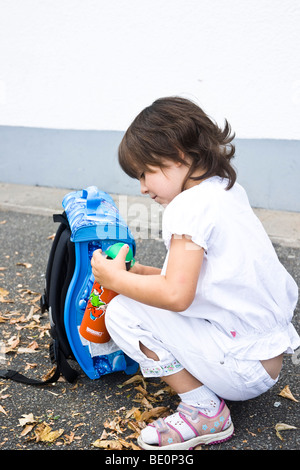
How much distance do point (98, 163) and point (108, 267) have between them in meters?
3.83

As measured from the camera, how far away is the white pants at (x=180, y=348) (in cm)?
197

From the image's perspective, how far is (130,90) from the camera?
5.30 metres

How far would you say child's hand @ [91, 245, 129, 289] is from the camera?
78.6 inches

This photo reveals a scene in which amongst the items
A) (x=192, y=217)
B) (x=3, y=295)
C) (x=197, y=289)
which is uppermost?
(x=192, y=217)

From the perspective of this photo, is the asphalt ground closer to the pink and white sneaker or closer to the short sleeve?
the pink and white sneaker

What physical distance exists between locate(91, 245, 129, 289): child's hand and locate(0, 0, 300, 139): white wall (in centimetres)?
262

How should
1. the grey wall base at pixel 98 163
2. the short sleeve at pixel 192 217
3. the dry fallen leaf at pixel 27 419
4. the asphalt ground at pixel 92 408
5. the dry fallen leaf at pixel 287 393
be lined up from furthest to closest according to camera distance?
the grey wall base at pixel 98 163 → the dry fallen leaf at pixel 287 393 → the dry fallen leaf at pixel 27 419 → the asphalt ground at pixel 92 408 → the short sleeve at pixel 192 217

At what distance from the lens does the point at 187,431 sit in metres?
2.04

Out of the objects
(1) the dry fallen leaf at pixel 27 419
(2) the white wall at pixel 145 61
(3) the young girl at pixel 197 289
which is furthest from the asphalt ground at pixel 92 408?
(2) the white wall at pixel 145 61

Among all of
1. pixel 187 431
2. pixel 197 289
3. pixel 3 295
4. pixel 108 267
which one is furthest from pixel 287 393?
pixel 3 295

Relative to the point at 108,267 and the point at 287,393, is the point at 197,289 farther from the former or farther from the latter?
the point at 287,393

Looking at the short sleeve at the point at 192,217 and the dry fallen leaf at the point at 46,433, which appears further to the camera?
the dry fallen leaf at the point at 46,433

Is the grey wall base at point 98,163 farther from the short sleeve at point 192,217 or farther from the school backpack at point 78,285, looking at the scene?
the short sleeve at point 192,217

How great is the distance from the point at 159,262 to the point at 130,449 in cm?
205
